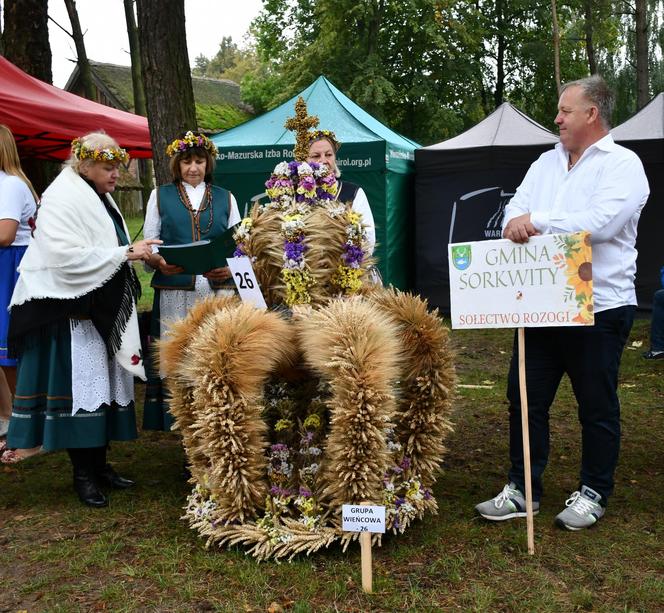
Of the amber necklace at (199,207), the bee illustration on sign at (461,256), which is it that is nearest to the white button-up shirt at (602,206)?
the bee illustration on sign at (461,256)

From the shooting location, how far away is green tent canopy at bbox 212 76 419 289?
933 centimetres

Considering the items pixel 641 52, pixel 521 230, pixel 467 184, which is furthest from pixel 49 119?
pixel 641 52

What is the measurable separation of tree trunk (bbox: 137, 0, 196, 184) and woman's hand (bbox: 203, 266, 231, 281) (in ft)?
6.98

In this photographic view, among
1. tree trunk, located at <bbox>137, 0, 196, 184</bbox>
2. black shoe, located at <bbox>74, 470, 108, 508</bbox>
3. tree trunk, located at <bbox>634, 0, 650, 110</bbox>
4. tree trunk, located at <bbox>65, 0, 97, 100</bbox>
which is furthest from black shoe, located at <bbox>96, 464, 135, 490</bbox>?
tree trunk, located at <bbox>634, 0, 650, 110</bbox>

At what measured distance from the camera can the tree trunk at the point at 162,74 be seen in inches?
228

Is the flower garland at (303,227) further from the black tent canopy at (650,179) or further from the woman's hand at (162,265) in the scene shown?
the black tent canopy at (650,179)

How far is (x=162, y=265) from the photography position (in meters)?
3.83

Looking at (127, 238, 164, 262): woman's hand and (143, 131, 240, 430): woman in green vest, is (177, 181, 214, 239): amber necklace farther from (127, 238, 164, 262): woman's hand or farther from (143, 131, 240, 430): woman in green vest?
(127, 238, 164, 262): woman's hand

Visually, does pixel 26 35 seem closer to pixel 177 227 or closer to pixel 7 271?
pixel 7 271

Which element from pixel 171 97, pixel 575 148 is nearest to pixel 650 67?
pixel 171 97

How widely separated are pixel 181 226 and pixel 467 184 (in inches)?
260

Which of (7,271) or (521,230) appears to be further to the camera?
(7,271)

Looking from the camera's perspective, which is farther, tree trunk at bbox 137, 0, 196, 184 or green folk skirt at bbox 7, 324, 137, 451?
tree trunk at bbox 137, 0, 196, 184

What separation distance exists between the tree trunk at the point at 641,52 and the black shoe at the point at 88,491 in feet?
57.3
